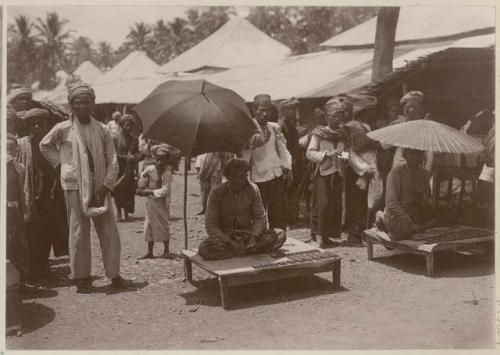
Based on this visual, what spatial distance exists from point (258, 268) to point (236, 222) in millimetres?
582

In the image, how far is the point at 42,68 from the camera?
37.7m

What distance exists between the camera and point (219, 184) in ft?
19.9

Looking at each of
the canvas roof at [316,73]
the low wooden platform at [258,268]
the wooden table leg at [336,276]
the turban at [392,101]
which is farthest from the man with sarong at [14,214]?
the canvas roof at [316,73]

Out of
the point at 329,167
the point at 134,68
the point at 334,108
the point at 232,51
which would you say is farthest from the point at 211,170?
the point at 134,68

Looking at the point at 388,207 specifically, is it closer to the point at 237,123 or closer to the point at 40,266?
the point at 237,123

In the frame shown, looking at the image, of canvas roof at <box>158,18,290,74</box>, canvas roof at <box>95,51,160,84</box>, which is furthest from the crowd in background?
canvas roof at <box>95,51,160,84</box>

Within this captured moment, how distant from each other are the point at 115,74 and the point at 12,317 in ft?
82.8

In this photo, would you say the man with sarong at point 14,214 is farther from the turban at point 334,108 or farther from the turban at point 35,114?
the turban at point 334,108

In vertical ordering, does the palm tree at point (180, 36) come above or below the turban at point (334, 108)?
above

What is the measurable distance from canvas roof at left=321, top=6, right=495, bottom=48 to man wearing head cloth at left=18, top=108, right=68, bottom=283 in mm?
7687

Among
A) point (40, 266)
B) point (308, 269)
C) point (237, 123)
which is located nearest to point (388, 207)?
point (308, 269)

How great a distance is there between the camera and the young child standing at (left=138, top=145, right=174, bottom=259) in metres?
6.52

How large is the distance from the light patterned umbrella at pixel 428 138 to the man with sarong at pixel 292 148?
2.05m

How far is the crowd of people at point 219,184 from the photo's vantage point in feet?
16.6
